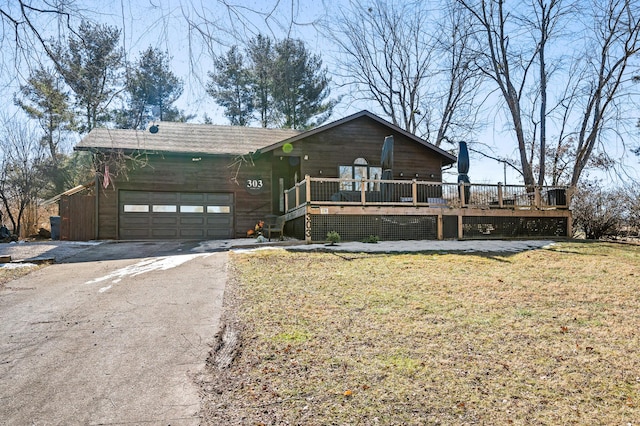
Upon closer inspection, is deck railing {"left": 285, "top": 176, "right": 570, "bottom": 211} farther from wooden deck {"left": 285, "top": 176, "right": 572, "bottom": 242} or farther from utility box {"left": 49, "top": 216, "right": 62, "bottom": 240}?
utility box {"left": 49, "top": 216, "right": 62, "bottom": 240}

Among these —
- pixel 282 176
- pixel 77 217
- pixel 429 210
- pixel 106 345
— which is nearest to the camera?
pixel 106 345

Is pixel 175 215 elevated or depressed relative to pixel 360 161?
depressed

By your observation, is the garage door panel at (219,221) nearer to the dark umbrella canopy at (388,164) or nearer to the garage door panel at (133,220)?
the garage door panel at (133,220)

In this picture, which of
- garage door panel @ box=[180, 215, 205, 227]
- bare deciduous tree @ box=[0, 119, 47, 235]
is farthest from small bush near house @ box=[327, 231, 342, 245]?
bare deciduous tree @ box=[0, 119, 47, 235]

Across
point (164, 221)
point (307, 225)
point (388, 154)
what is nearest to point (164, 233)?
point (164, 221)

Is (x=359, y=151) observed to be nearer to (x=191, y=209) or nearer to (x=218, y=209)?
(x=218, y=209)

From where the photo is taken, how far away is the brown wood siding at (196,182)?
1598cm

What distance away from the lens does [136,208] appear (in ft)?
53.2

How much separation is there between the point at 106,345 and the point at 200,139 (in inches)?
572

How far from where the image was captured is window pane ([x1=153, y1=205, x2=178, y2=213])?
1636 cm

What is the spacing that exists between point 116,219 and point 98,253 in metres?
4.33

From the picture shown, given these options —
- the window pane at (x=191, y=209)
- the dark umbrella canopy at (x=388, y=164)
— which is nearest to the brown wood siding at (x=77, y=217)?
the window pane at (x=191, y=209)

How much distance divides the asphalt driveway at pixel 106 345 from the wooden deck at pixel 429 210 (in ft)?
18.1

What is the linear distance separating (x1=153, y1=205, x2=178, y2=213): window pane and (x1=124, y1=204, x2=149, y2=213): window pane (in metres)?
0.33
